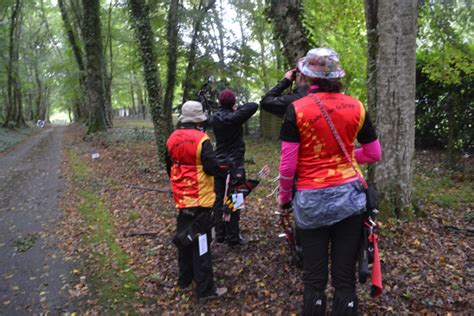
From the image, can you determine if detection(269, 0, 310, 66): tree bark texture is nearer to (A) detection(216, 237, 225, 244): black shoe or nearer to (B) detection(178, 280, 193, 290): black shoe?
(A) detection(216, 237, 225, 244): black shoe

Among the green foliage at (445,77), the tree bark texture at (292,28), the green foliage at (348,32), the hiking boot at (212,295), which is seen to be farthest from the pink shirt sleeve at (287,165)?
the green foliage at (348,32)

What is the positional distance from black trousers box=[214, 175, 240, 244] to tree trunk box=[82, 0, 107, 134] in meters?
17.5

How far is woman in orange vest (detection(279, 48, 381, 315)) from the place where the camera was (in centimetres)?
285

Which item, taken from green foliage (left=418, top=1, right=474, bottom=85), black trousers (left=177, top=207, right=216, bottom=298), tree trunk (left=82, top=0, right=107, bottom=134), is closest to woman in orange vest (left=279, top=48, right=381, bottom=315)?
black trousers (left=177, top=207, right=216, bottom=298)

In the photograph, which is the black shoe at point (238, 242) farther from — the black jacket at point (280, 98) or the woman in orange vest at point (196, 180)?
the black jacket at point (280, 98)

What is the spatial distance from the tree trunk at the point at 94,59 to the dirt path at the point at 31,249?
8.59 m

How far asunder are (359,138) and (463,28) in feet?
20.4

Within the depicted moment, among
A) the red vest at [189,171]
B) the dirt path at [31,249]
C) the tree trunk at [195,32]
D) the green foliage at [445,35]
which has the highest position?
the tree trunk at [195,32]

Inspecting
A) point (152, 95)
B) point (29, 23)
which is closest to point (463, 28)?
point (152, 95)

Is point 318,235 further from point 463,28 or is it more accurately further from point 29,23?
point 29,23

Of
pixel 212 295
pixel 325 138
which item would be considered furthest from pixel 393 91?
pixel 212 295

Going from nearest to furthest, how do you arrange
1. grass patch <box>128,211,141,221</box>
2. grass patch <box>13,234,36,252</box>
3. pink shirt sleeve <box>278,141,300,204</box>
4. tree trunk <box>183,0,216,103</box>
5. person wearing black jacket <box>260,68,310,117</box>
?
pink shirt sleeve <box>278,141,300,204</box> < person wearing black jacket <box>260,68,310,117</box> < grass patch <box>13,234,36,252</box> < grass patch <box>128,211,141,221</box> < tree trunk <box>183,0,216,103</box>

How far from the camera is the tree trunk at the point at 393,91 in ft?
16.0

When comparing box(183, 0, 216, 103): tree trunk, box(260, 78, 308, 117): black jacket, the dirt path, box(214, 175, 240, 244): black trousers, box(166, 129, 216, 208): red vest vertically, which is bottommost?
the dirt path
